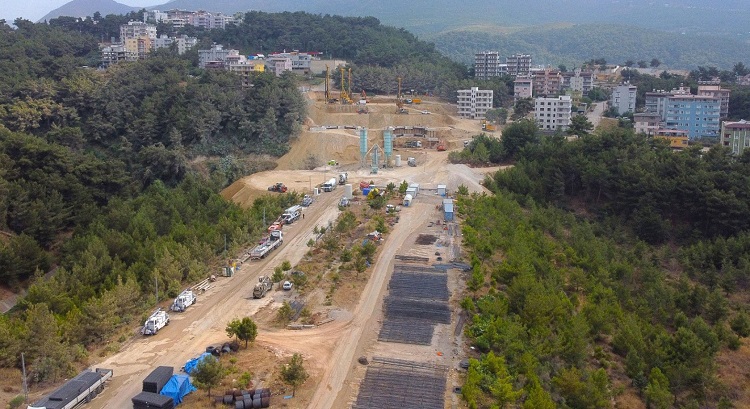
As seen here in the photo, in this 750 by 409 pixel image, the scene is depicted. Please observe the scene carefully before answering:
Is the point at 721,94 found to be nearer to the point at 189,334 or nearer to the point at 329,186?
the point at 329,186

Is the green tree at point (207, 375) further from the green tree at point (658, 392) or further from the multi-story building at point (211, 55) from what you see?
the multi-story building at point (211, 55)

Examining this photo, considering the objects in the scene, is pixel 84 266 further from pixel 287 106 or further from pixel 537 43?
pixel 537 43

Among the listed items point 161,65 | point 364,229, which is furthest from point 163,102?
point 364,229

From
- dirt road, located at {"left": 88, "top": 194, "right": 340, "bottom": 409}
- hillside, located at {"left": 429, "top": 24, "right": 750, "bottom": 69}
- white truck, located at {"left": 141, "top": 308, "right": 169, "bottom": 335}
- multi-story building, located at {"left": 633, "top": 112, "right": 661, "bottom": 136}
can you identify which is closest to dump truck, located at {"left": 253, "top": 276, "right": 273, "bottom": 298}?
dirt road, located at {"left": 88, "top": 194, "right": 340, "bottom": 409}

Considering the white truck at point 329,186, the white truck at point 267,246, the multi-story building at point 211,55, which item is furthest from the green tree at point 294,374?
the multi-story building at point 211,55

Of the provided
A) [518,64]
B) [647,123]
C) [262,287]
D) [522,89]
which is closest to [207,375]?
[262,287]
